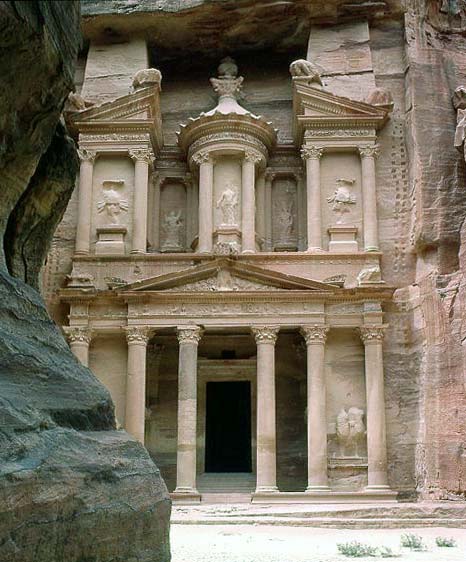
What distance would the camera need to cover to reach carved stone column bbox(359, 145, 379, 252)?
73.8 ft

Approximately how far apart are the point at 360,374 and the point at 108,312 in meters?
6.94

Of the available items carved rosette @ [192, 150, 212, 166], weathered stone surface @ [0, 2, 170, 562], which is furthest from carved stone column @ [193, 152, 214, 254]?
weathered stone surface @ [0, 2, 170, 562]

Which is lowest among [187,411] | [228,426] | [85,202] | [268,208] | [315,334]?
[228,426]

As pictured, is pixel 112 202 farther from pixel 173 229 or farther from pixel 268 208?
pixel 268 208

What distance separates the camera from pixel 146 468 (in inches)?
199

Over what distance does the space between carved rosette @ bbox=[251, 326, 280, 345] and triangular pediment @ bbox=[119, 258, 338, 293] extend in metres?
1.00

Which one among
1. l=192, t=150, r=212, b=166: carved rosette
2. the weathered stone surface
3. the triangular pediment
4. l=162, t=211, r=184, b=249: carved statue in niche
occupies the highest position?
l=192, t=150, r=212, b=166: carved rosette

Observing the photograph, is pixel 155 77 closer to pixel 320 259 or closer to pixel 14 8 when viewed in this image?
pixel 320 259

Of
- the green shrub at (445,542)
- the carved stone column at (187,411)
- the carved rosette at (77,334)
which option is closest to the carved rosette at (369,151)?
the carved stone column at (187,411)

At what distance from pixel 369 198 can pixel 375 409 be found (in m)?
6.09

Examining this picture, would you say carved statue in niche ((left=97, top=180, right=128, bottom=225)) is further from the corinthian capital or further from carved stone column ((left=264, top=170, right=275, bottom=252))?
carved stone column ((left=264, top=170, right=275, bottom=252))

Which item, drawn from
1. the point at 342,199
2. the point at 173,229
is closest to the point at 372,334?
the point at 342,199

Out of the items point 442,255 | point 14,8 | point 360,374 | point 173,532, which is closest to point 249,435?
point 360,374

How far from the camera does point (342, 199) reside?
23.3m
